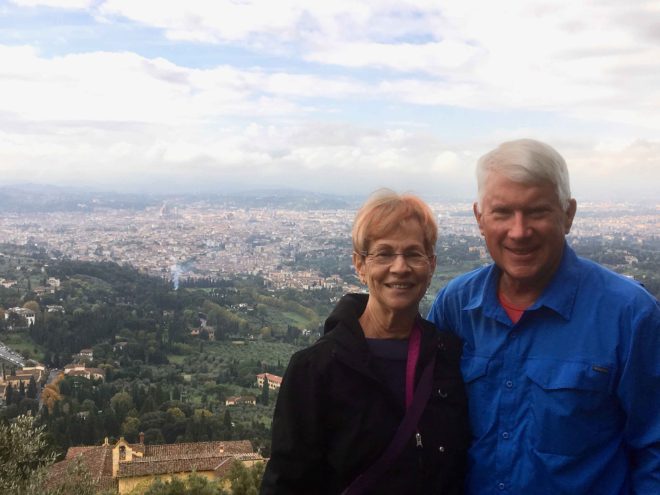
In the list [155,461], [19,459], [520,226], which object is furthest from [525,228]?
[155,461]

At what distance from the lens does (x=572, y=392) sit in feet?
5.90

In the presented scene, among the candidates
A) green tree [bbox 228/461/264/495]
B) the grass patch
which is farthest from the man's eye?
the grass patch

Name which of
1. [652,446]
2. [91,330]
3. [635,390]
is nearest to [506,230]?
[635,390]

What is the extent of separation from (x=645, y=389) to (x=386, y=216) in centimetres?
86

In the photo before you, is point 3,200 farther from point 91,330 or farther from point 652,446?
point 652,446

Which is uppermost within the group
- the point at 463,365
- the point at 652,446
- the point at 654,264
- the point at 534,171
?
the point at 534,171

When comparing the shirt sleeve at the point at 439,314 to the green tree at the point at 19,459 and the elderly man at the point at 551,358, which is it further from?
the green tree at the point at 19,459

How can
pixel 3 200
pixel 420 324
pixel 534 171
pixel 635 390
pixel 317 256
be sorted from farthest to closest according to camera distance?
pixel 3 200, pixel 317 256, pixel 420 324, pixel 534 171, pixel 635 390

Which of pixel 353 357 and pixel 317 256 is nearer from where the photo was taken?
pixel 353 357

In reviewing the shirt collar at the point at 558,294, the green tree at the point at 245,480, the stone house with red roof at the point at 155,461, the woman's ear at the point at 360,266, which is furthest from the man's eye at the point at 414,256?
the stone house with red roof at the point at 155,461

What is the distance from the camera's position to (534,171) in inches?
72.9

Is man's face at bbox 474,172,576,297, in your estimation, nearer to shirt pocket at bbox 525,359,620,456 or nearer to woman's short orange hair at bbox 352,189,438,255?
woman's short orange hair at bbox 352,189,438,255

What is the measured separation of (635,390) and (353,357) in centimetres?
77

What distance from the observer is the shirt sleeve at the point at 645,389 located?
1.73 meters
